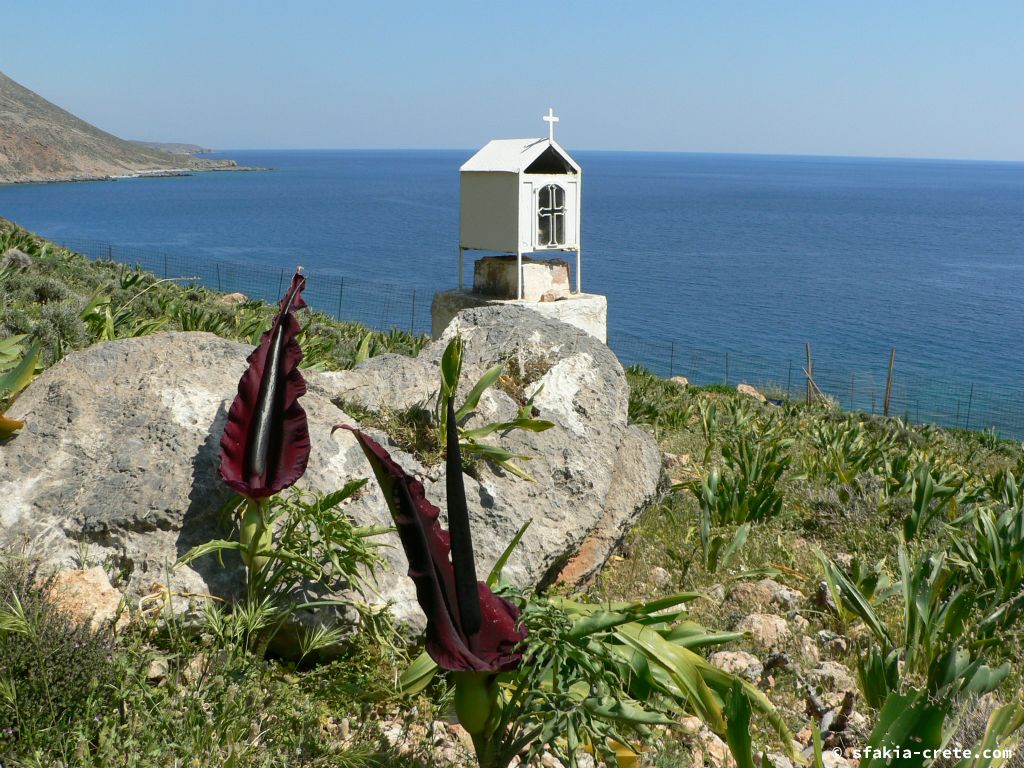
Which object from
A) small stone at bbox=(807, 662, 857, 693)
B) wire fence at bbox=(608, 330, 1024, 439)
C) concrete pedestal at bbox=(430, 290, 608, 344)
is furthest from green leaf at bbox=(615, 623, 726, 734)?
wire fence at bbox=(608, 330, 1024, 439)

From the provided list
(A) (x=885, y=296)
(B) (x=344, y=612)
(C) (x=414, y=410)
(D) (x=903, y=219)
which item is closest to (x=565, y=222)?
(C) (x=414, y=410)

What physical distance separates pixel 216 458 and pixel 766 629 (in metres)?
2.51

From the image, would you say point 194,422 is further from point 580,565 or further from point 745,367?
point 745,367

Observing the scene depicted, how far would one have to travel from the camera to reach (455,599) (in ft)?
8.22

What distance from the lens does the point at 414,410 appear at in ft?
13.8

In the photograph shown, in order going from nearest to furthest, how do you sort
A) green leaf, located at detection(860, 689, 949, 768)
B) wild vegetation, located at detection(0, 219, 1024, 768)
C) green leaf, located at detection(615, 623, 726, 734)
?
green leaf, located at detection(860, 689, 949, 768) → wild vegetation, located at detection(0, 219, 1024, 768) → green leaf, located at detection(615, 623, 726, 734)

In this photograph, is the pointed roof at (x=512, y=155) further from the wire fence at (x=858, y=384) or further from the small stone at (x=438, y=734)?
the small stone at (x=438, y=734)

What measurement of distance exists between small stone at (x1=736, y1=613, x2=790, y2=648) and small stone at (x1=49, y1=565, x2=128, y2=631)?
259cm

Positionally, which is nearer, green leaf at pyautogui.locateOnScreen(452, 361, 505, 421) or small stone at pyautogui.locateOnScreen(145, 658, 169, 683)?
small stone at pyautogui.locateOnScreen(145, 658, 169, 683)

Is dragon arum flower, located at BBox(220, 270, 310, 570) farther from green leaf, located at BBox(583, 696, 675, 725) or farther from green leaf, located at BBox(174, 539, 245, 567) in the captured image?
green leaf, located at BBox(583, 696, 675, 725)

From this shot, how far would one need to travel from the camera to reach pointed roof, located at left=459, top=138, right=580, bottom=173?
52.0 ft

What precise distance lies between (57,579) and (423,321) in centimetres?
3362

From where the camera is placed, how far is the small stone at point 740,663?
3.63 m

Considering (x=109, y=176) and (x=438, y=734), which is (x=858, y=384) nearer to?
(x=438, y=734)
